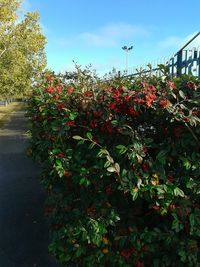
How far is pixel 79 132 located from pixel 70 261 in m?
1.02

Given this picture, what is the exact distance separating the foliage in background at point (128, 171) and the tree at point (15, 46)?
1876 centimetres

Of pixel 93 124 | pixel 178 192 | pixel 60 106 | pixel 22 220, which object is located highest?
pixel 60 106

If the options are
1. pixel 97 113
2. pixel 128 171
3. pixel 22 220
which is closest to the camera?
pixel 128 171

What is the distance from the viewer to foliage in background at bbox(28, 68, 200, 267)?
262cm

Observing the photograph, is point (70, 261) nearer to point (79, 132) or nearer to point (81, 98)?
point (79, 132)

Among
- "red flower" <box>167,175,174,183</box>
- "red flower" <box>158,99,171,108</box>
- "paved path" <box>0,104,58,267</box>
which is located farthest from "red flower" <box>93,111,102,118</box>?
"paved path" <box>0,104,58,267</box>

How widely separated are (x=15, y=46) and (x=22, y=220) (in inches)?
914

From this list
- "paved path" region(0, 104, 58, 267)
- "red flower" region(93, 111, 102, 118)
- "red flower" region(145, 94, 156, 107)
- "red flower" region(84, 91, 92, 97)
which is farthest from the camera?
"paved path" region(0, 104, 58, 267)

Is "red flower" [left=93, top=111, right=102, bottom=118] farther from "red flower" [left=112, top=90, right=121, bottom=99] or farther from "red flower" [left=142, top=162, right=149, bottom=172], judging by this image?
"red flower" [left=142, top=162, right=149, bottom=172]

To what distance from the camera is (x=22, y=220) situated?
5348 millimetres

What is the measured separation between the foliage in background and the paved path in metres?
1.23

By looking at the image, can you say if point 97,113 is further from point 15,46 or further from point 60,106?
point 15,46

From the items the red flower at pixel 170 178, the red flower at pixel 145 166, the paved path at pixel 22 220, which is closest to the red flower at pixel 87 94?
the red flower at pixel 145 166

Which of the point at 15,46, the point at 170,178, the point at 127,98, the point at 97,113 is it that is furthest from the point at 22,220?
the point at 15,46
